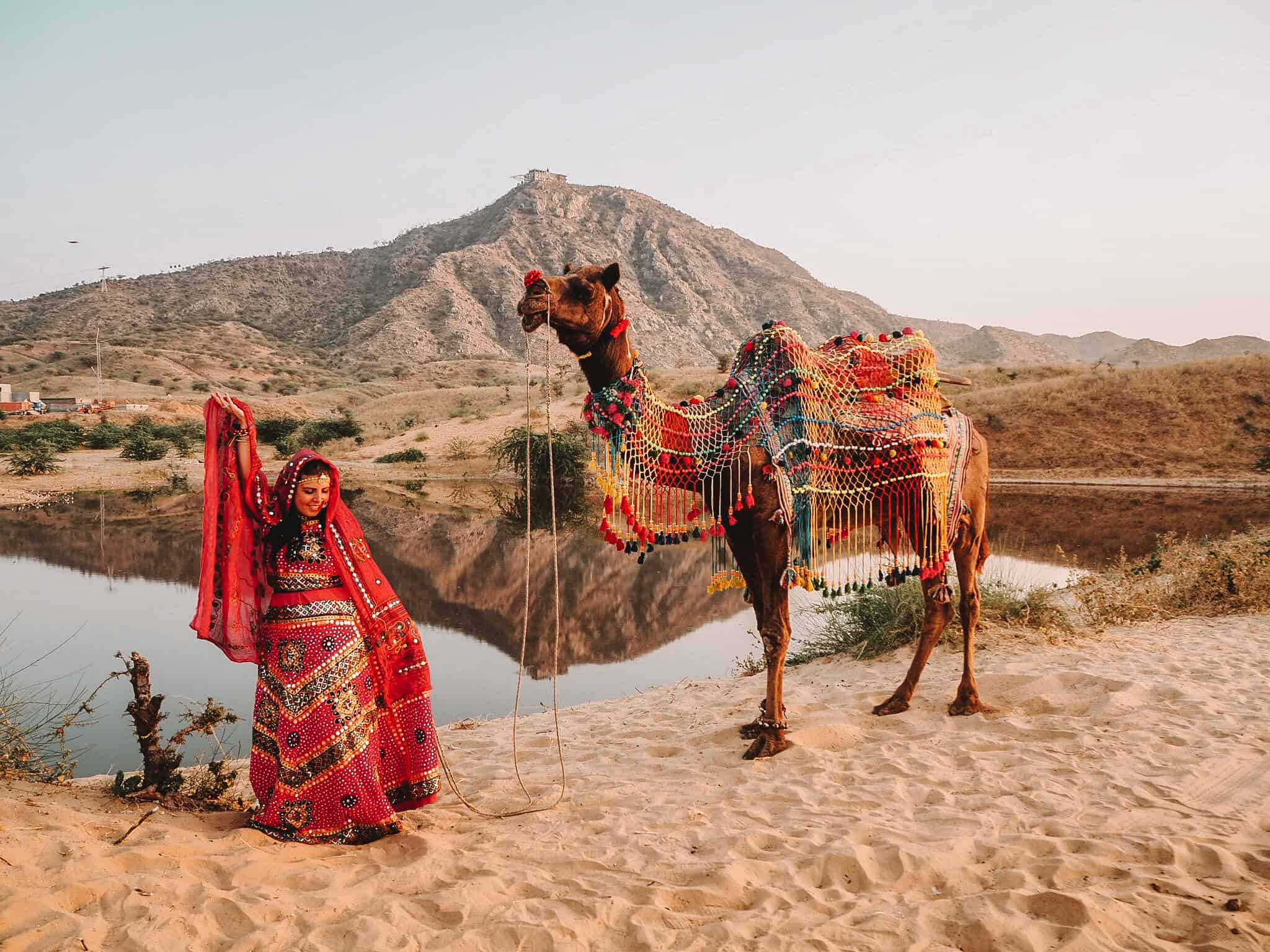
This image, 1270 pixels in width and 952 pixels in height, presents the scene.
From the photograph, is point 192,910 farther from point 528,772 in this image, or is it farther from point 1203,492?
point 1203,492

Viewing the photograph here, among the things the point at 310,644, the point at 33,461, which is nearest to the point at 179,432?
the point at 33,461

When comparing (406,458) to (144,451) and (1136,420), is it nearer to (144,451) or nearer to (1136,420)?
(144,451)

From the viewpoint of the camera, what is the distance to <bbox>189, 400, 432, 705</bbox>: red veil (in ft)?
13.4

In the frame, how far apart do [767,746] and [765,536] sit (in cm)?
135

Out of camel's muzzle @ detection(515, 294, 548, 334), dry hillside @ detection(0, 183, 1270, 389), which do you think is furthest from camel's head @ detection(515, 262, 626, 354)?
dry hillside @ detection(0, 183, 1270, 389)

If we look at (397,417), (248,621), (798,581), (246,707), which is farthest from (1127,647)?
(397,417)

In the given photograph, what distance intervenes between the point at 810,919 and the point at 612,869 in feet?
3.00

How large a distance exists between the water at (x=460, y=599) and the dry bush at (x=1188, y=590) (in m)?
1.32

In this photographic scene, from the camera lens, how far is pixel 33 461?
26.5 metres

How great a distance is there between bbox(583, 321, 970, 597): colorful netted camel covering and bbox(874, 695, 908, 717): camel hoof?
3.07 feet

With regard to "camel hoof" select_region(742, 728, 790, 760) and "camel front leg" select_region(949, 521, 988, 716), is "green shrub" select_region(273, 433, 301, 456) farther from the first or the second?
"camel hoof" select_region(742, 728, 790, 760)

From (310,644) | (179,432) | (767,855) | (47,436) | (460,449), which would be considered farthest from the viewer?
(179,432)

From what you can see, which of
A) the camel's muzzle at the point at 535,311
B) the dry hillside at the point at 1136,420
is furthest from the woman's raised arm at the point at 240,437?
the dry hillside at the point at 1136,420

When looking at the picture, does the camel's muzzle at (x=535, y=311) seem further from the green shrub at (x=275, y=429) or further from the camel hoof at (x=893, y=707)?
the green shrub at (x=275, y=429)
